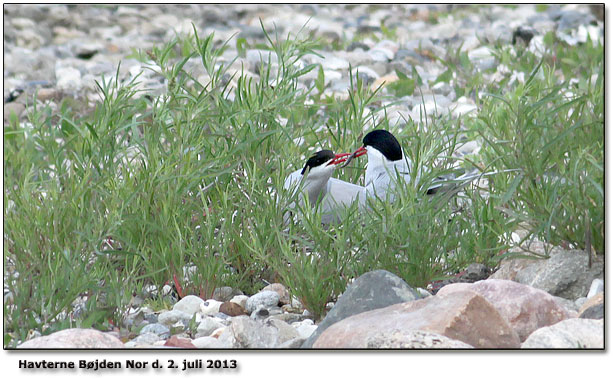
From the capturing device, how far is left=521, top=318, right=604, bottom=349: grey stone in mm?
3057

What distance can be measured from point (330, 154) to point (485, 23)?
620 centimetres

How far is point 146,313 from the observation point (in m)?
3.71

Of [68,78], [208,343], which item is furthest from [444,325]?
[68,78]

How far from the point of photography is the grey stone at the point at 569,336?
3057 millimetres

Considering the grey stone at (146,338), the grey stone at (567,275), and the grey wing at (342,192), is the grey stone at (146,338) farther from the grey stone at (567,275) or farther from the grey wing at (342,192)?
the grey stone at (567,275)

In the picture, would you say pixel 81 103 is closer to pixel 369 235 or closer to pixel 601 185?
pixel 369 235

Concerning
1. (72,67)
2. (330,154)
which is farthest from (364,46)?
(330,154)

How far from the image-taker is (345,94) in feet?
23.2

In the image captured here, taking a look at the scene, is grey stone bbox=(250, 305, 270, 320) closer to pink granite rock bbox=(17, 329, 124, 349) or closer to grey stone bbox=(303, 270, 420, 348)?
grey stone bbox=(303, 270, 420, 348)

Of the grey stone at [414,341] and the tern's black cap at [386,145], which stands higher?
the tern's black cap at [386,145]

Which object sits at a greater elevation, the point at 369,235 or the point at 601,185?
the point at 601,185

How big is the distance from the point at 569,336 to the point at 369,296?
704mm

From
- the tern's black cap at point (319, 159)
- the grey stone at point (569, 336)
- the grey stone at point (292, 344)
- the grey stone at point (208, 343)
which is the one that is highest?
the tern's black cap at point (319, 159)

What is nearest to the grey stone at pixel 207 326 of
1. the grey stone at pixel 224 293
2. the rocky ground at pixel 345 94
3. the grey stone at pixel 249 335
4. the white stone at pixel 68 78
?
the rocky ground at pixel 345 94
